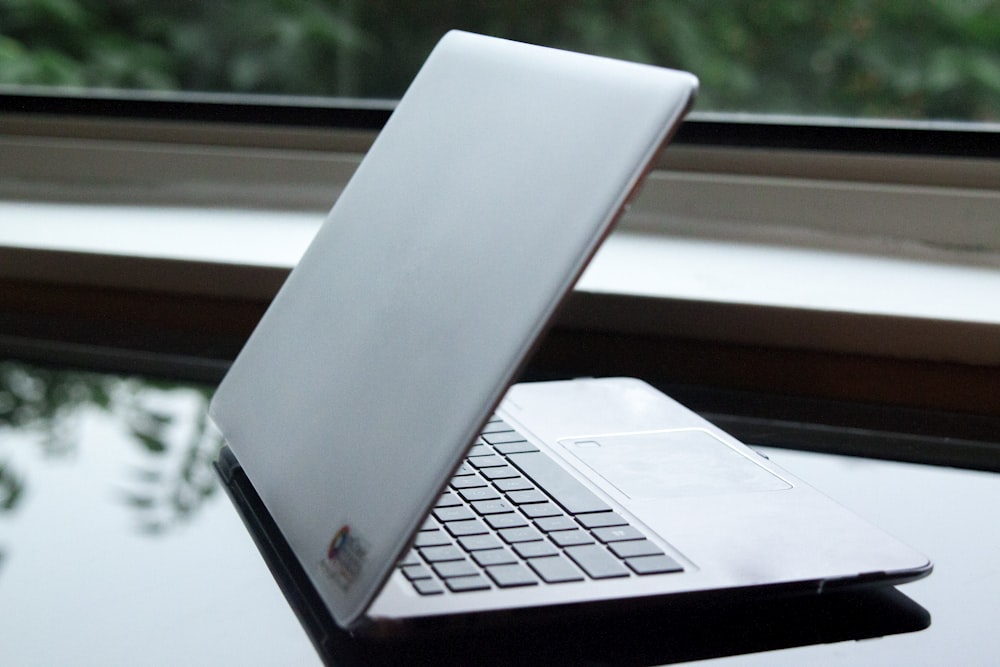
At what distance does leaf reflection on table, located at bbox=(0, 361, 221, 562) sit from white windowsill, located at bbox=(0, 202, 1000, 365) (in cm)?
16

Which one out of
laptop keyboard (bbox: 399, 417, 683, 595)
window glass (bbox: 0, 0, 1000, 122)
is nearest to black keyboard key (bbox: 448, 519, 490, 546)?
laptop keyboard (bbox: 399, 417, 683, 595)

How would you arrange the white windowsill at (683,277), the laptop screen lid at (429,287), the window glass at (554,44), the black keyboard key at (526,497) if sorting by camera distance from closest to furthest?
the laptop screen lid at (429,287) → the black keyboard key at (526,497) → the white windowsill at (683,277) → the window glass at (554,44)

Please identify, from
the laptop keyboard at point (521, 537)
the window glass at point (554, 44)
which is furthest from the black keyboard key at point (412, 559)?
the window glass at point (554, 44)

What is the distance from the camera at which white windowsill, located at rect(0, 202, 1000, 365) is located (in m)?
0.77

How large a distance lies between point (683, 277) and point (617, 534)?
452 millimetres

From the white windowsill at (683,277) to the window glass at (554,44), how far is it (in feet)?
0.77

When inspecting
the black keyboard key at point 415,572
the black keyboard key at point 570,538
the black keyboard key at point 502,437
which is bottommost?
the black keyboard key at point 502,437

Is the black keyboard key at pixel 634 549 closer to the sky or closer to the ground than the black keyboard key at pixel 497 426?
closer to the sky

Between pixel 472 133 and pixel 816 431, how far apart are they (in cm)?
34

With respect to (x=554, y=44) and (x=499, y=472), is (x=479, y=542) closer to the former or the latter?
(x=499, y=472)

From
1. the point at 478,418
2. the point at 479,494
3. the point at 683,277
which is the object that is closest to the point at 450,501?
the point at 479,494

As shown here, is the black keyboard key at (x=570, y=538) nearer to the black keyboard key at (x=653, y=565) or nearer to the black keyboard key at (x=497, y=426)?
the black keyboard key at (x=653, y=565)

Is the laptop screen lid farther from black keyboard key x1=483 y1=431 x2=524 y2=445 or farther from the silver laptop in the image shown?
black keyboard key x1=483 y1=431 x2=524 y2=445

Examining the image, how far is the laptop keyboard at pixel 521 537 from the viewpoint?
16.6 inches
